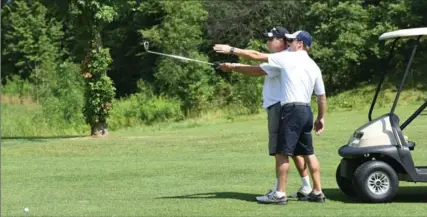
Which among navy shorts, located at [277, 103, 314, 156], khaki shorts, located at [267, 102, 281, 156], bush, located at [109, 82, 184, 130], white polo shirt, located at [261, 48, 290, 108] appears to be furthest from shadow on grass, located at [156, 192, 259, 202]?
bush, located at [109, 82, 184, 130]

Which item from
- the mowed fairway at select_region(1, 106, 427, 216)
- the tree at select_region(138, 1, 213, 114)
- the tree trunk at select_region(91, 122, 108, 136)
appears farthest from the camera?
the tree at select_region(138, 1, 213, 114)

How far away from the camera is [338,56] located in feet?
137

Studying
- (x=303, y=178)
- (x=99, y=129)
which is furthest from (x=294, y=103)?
(x=99, y=129)

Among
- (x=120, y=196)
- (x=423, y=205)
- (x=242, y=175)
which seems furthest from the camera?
(x=242, y=175)

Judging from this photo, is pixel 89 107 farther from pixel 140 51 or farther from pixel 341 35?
pixel 140 51

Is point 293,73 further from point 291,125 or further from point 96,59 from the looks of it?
point 96,59

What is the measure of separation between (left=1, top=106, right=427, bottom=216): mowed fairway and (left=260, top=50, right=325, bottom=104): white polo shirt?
3.93ft

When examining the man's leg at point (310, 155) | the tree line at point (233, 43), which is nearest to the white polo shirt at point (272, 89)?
the man's leg at point (310, 155)

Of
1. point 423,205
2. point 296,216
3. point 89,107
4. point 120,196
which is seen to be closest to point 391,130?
point 423,205

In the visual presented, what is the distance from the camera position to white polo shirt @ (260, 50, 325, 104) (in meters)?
8.18

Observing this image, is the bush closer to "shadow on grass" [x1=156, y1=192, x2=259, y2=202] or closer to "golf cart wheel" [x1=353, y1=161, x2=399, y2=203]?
"shadow on grass" [x1=156, y1=192, x2=259, y2=202]

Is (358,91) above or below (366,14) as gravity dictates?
below

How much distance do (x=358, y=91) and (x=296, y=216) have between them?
33783mm

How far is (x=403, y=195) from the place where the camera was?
356 inches
